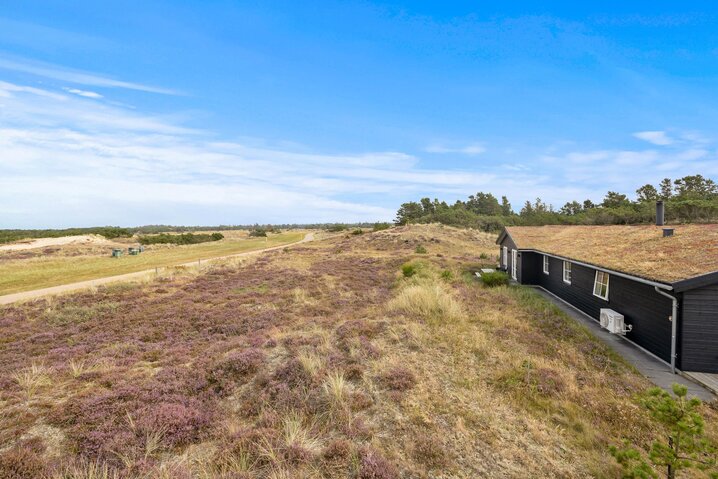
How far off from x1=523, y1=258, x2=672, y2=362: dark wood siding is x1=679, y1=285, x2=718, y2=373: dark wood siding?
0.47 m

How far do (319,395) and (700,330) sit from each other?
9.96 metres

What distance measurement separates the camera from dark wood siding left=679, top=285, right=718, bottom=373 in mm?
8328

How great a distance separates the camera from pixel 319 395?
727 centimetres

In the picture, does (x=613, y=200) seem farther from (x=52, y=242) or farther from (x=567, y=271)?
(x=52, y=242)

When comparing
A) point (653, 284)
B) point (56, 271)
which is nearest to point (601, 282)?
point (653, 284)

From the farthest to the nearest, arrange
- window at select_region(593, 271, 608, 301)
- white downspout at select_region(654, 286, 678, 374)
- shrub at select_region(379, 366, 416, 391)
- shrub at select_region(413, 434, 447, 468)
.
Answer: window at select_region(593, 271, 608, 301)
white downspout at select_region(654, 286, 678, 374)
shrub at select_region(379, 366, 416, 391)
shrub at select_region(413, 434, 447, 468)

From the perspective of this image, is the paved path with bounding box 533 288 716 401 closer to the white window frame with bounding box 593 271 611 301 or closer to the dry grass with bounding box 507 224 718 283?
the white window frame with bounding box 593 271 611 301

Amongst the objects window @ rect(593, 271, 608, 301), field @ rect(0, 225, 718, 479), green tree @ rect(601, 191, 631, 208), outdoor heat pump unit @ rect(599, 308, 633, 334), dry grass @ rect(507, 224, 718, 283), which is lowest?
field @ rect(0, 225, 718, 479)

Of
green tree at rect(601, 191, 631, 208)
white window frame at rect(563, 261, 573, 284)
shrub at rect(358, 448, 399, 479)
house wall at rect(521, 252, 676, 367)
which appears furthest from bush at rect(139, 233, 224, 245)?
Result: green tree at rect(601, 191, 631, 208)

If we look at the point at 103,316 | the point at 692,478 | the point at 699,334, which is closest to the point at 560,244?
the point at 699,334

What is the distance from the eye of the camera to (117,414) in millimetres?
6598

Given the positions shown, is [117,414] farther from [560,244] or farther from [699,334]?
[560,244]

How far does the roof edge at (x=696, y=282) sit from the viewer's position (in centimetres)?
795

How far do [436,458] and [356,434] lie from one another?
1446 mm
